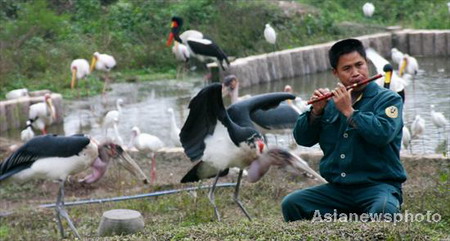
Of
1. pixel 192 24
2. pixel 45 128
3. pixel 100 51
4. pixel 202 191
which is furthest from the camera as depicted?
pixel 192 24

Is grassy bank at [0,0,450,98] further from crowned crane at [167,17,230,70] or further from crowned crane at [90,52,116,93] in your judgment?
crowned crane at [167,17,230,70]

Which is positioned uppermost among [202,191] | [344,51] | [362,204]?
[344,51]

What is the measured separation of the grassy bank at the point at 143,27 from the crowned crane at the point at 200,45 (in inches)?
25.3

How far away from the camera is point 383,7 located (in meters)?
20.0

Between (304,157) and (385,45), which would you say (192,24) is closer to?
(385,45)

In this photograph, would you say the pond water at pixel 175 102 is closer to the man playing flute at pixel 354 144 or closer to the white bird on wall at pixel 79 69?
the white bird on wall at pixel 79 69

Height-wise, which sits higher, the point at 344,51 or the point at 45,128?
the point at 344,51

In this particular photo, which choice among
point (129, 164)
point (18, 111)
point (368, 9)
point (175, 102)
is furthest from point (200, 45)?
point (129, 164)

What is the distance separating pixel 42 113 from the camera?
1200 centimetres

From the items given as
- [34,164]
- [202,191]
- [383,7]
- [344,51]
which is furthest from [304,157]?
[383,7]

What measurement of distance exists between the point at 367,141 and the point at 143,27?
1340 centimetres

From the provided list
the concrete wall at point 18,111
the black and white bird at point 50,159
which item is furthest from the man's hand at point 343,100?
the concrete wall at point 18,111

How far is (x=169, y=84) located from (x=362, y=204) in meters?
10.7

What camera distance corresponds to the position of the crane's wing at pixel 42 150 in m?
7.55
